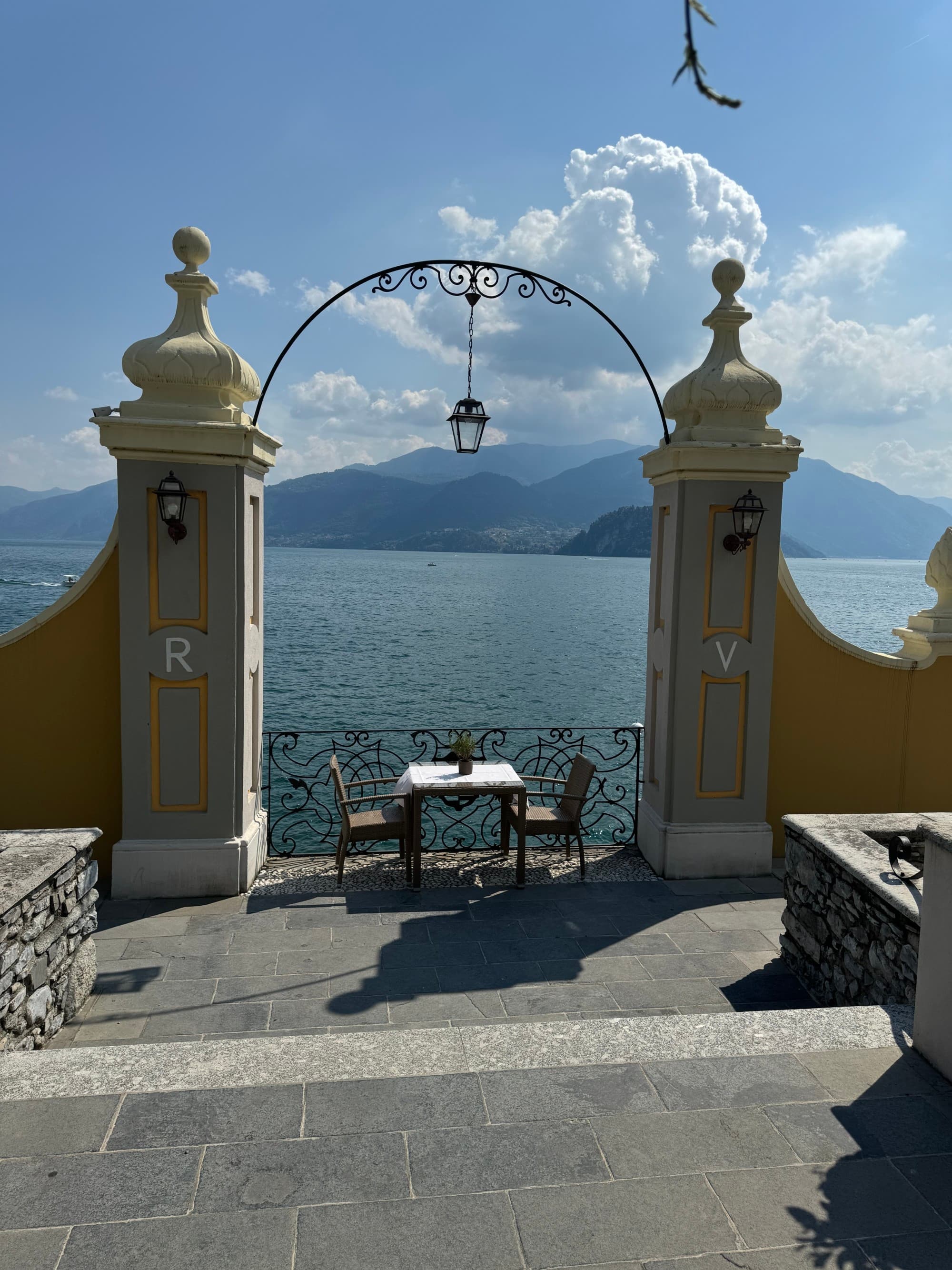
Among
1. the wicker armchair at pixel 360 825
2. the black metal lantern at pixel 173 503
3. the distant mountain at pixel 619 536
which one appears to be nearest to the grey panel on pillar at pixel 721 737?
the wicker armchair at pixel 360 825

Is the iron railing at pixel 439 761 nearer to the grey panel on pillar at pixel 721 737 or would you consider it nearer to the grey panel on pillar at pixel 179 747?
the grey panel on pillar at pixel 721 737

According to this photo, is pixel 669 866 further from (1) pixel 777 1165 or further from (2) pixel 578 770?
(1) pixel 777 1165

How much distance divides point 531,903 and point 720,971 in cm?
152

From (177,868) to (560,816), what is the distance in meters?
2.96

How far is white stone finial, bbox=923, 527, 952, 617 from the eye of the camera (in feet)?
24.7

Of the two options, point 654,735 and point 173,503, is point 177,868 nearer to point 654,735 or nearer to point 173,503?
point 173,503

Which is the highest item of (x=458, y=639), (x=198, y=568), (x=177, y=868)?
(x=198, y=568)

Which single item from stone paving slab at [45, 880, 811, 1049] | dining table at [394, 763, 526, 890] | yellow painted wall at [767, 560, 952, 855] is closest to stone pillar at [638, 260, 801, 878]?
yellow painted wall at [767, 560, 952, 855]

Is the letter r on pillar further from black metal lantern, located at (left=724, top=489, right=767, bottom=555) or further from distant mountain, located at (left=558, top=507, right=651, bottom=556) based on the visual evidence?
distant mountain, located at (left=558, top=507, right=651, bottom=556)

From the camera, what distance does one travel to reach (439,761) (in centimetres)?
782

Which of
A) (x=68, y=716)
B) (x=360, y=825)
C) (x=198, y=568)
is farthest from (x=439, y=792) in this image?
(x=68, y=716)

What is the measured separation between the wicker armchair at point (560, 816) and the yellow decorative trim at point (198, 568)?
2.81 m

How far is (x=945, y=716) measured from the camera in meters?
7.75

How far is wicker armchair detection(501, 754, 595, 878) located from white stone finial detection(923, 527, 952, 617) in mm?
3219
